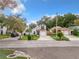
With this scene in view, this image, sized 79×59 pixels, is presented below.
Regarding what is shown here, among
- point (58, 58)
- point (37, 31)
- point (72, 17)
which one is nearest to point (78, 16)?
point (72, 17)

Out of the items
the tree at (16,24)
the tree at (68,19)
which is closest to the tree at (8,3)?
the tree at (16,24)

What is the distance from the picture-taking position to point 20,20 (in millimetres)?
58344

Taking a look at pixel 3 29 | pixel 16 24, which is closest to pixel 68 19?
pixel 16 24

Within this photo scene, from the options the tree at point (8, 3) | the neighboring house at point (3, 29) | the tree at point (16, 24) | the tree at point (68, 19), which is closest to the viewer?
the tree at point (8, 3)

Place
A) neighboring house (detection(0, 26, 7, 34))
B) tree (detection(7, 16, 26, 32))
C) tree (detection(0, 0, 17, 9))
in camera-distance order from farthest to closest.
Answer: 1. neighboring house (detection(0, 26, 7, 34))
2. tree (detection(7, 16, 26, 32))
3. tree (detection(0, 0, 17, 9))

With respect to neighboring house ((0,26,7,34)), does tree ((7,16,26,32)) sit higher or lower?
higher

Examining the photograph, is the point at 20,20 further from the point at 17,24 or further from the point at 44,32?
the point at 44,32

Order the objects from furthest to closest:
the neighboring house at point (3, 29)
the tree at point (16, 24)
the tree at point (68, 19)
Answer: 1. the tree at point (68, 19)
2. the neighboring house at point (3, 29)
3. the tree at point (16, 24)

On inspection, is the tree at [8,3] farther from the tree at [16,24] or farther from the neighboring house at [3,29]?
the neighboring house at [3,29]

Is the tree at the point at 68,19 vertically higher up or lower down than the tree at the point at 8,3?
higher up

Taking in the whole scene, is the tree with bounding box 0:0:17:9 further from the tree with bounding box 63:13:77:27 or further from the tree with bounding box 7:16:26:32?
the tree with bounding box 63:13:77:27

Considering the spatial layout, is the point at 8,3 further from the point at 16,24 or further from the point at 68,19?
the point at 68,19

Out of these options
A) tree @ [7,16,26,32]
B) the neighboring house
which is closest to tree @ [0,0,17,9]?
tree @ [7,16,26,32]

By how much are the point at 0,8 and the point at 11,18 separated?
35485 mm
